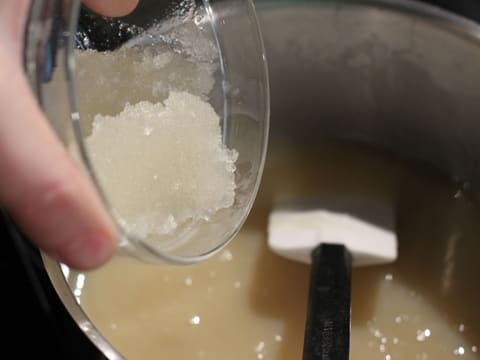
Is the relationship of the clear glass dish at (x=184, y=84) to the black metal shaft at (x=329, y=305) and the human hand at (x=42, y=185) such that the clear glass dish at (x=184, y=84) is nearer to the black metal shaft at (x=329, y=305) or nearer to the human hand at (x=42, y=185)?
the human hand at (x=42, y=185)

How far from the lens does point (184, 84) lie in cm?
50

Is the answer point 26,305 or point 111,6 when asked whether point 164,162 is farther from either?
point 26,305

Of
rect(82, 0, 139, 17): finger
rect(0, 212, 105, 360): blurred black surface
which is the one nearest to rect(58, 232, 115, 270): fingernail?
rect(82, 0, 139, 17): finger

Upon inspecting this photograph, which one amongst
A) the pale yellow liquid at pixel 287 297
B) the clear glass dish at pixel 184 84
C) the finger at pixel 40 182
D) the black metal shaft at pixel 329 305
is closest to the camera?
the finger at pixel 40 182

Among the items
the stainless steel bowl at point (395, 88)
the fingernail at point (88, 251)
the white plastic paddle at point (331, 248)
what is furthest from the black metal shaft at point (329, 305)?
the fingernail at point (88, 251)

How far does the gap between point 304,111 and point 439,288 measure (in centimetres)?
26

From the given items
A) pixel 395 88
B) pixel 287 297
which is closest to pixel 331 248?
pixel 287 297

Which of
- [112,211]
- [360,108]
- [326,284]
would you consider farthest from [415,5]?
[112,211]

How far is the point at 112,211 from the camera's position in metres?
0.35

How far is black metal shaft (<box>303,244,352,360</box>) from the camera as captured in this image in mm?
547

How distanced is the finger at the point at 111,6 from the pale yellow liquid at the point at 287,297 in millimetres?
244

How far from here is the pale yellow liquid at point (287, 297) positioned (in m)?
0.66

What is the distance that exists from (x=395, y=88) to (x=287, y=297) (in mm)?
261

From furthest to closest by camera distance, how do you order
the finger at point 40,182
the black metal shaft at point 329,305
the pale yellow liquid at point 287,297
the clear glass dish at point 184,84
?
the pale yellow liquid at point 287,297 < the black metal shaft at point 329,305 < the clear glass dish at point 184,84 < the finger at point 40,182
